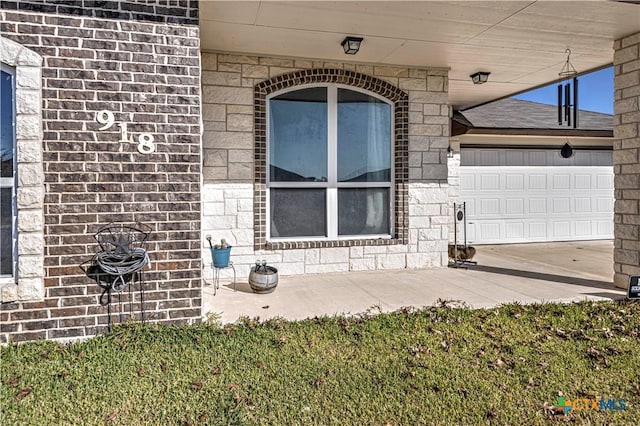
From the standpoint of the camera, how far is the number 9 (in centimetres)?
392

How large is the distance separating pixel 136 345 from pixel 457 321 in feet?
9.95

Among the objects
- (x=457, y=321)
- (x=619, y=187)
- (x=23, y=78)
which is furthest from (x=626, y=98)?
Answer: (x=23, y=78)

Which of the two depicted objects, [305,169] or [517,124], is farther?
[517,124]

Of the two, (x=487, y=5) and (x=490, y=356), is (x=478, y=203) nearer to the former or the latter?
(x=487, y=5)

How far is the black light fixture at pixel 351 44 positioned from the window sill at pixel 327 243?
2.80 meters

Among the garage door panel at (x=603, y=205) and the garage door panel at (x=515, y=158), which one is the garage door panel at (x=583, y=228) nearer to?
the garage door panel at (x=603, y=205)

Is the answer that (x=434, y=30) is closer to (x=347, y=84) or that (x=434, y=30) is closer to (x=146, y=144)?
(x=347, y=84)

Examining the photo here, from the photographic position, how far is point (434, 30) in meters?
5.51

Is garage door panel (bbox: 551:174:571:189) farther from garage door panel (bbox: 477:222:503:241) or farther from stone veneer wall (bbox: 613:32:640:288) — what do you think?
stone veneer wall (bbox: 613:32:640:288)

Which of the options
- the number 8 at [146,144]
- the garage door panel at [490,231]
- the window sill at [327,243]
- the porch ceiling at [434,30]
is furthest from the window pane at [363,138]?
the garage door panel at [490,231]

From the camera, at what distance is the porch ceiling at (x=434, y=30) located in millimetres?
4824

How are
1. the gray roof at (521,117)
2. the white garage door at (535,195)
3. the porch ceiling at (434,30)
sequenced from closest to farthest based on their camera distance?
the porch ceiling at (434,30) → the gray roof at (521,117) → the white garage door at (535,195)

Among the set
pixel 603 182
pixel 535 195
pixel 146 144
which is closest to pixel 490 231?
pixel 535 195

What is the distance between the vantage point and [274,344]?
383 cm
